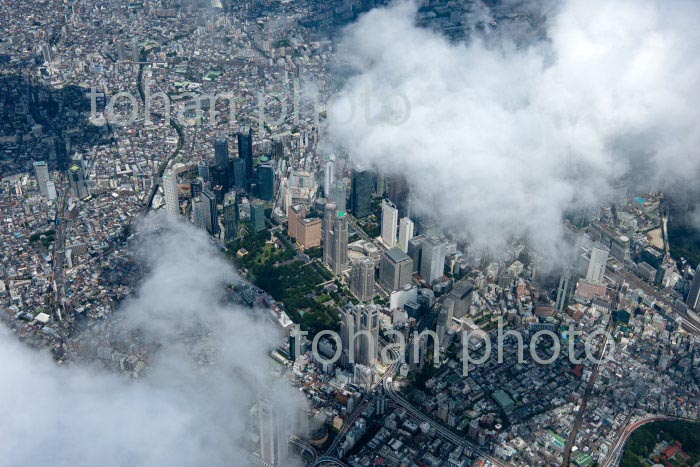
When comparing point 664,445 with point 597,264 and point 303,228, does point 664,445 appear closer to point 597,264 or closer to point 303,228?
point 597,264

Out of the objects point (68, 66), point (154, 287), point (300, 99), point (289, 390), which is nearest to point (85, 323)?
point (154, 287)

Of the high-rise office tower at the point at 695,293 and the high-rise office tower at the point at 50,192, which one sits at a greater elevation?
the high-rise office tower at the point at 50,192

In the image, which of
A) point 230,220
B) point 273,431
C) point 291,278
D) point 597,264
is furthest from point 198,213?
point 597,264

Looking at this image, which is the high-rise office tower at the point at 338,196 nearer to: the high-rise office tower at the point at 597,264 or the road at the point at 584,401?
the high-rise office tower at the point at 597,264

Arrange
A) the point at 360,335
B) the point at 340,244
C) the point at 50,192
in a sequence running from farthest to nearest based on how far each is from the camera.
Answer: the point at 50,192 < the point at 340,244 < the point at 360,335

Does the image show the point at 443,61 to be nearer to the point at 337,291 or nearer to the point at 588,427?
the point at 337,291

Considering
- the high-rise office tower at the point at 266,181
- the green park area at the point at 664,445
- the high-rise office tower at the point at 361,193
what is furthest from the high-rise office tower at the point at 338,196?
the green park area at the point at 664,445

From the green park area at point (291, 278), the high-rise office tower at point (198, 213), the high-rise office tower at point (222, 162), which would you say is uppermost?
the high-rise office tower at point (222, 162)
